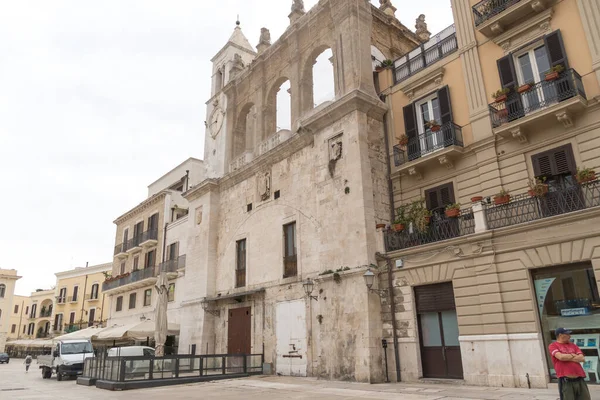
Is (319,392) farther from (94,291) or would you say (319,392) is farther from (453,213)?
(94,291)

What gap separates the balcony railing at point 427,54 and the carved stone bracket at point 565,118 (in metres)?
5.07

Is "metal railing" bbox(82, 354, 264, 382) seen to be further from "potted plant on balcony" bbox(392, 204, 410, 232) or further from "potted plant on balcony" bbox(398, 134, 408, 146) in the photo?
"potted plant on balcony" bbox(398, 134, 408, 146)

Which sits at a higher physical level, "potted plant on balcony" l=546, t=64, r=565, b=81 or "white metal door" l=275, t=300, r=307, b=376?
"potted plant on balcony" l=546, t=64, r=565, b=81

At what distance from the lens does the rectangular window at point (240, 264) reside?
2186 cm

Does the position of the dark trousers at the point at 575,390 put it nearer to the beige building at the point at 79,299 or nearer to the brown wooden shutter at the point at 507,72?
the brown wooden shutter at the point at 507,72

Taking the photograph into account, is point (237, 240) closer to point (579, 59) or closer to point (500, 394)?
point (500, 394)

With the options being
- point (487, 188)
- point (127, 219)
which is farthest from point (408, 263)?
Result: point (127, 219)

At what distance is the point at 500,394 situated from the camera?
412 inches

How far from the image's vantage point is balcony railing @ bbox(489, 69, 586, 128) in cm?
1241

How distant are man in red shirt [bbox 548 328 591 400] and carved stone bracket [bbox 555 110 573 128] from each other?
7384mm

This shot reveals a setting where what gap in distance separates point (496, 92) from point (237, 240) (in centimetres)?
1383

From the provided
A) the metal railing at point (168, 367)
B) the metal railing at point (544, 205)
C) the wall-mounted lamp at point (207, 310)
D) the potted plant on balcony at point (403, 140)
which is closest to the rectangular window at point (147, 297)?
the wall-mounted lamp at point (207, 310)

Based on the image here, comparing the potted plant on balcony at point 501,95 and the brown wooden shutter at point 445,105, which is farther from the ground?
the brown wooden shutter at point 445,105

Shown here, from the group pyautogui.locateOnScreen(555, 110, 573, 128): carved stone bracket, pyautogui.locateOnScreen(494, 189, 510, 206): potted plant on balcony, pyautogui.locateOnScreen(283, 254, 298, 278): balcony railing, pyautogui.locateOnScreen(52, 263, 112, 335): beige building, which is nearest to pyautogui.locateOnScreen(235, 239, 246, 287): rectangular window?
pyautogui.locateOnScreen(283, 254, 298, 278): balcony railing
